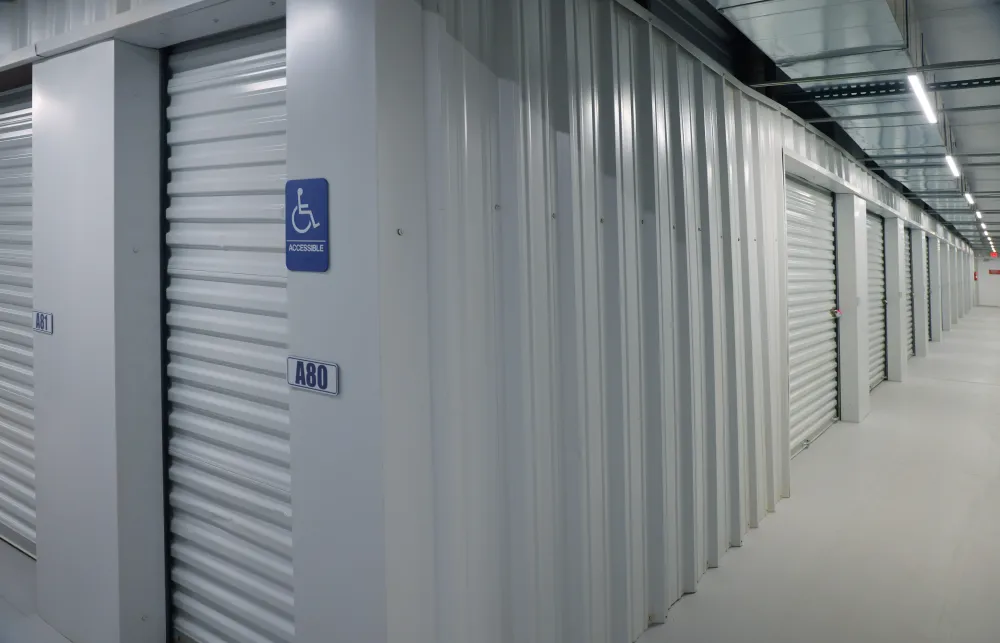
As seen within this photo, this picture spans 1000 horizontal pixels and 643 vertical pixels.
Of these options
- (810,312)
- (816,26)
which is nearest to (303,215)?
(816,26)

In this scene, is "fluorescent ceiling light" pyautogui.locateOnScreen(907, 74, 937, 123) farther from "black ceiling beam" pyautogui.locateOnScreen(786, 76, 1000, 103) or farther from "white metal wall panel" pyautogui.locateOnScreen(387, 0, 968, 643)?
"white metal wall panel" pyautogui.locateOnScreen(387, 0, 968, 643)

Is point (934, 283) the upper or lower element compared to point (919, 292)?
upper

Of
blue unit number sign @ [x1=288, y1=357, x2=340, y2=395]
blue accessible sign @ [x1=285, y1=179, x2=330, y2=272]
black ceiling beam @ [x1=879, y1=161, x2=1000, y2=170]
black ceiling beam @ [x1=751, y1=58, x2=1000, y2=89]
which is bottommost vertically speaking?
blue unit number sign @ [x1=288, y1=357, x2=340, y2=395]

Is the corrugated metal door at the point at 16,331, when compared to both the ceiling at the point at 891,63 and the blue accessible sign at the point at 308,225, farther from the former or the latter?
the ceiling at the point at 891,63

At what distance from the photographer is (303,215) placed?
2271 millimetres

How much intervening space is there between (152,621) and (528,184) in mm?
2785

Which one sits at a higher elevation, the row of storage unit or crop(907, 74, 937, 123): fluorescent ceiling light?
crop(907, 74, 937, 123): fluorescent ceiling light

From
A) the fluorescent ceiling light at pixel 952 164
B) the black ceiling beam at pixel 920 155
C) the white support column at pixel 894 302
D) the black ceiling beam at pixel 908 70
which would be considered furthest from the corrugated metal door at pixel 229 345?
the white support column at pixel 894 302

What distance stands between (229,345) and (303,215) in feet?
3.39

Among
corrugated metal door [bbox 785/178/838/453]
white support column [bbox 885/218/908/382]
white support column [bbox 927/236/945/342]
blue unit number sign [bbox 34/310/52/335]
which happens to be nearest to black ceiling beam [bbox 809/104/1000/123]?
corrugated metal door [bbox 785/178/838/453]

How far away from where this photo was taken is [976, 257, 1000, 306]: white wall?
127 feet

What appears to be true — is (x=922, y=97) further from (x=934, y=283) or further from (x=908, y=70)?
(x=934, y=283)

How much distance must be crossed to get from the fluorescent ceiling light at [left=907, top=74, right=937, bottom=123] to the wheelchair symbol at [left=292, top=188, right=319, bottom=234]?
4.59 metres

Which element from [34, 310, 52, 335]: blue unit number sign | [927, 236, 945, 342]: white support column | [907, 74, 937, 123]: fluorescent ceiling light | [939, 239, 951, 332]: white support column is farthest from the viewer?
[939, 239, 951, 332]: white support column
